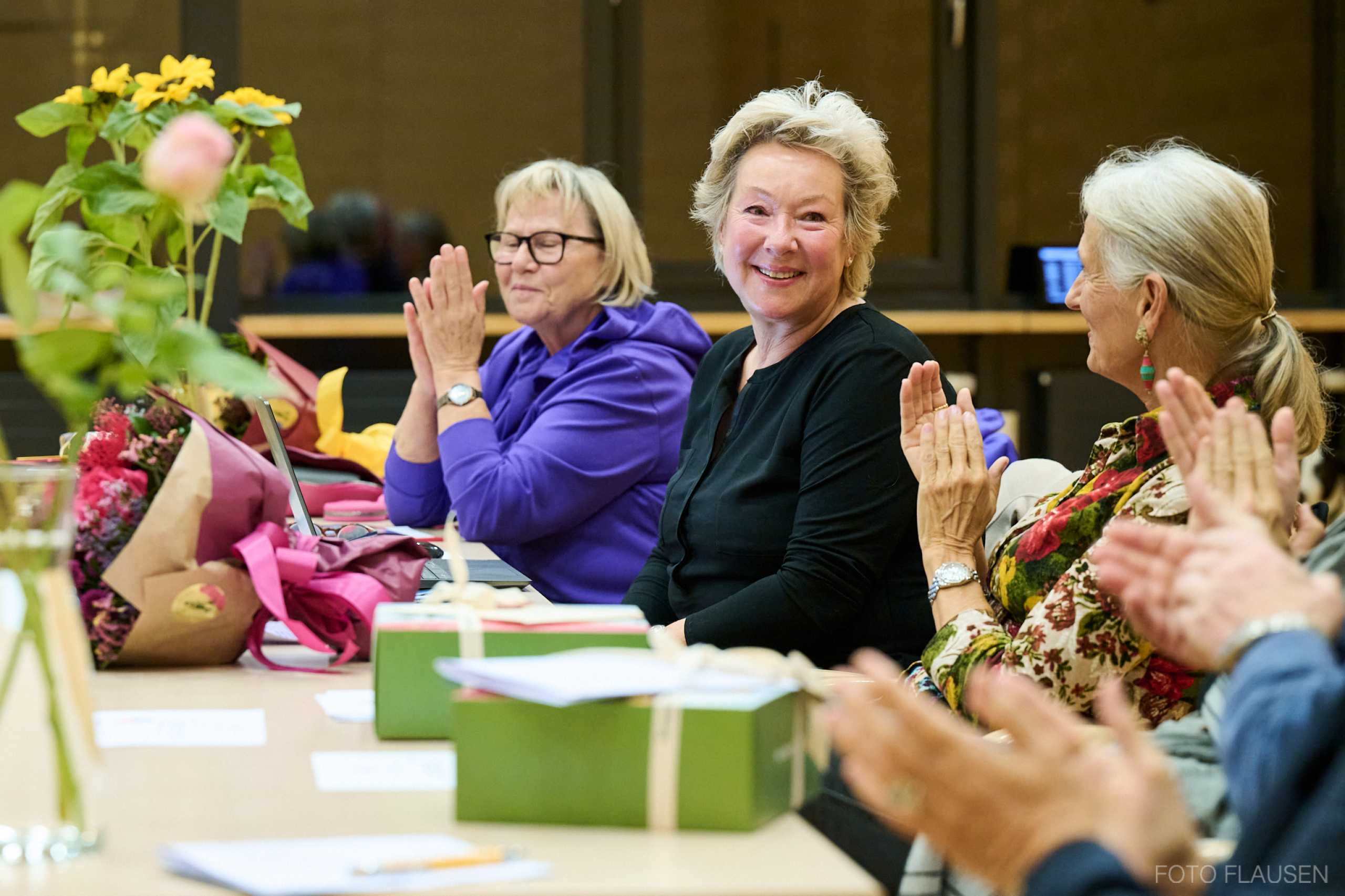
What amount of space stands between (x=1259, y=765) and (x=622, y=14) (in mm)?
4127

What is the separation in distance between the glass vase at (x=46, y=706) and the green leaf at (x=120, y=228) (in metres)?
1.18

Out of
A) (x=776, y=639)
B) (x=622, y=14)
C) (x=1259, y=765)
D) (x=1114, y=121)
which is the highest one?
(x=622, y=14)

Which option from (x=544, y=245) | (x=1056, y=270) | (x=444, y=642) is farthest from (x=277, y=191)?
(x=1056, y=270)

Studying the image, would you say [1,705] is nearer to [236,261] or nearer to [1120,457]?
[1120,457]

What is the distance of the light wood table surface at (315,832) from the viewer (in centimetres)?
92

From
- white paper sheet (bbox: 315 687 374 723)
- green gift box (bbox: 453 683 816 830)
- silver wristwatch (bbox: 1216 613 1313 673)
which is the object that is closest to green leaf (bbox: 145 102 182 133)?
white paper sheet (bbox: 315 687 374 723)

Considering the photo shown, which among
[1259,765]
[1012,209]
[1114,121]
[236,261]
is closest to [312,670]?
[1259,765]

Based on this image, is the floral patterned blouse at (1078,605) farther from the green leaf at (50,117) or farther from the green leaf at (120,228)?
the green leaf at (50,117)

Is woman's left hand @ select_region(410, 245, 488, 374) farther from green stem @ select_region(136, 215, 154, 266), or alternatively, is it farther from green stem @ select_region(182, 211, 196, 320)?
green stem @ select_region(136, 215, 154, 266)

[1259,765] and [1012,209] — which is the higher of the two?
[1012,209]

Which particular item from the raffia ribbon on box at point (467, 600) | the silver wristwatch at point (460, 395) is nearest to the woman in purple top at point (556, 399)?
the silver wristwatch at point (460, 395)

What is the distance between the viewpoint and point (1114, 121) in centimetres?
507

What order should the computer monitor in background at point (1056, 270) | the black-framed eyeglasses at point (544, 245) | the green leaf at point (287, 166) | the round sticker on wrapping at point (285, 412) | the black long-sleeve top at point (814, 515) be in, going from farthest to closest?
the computer monitor in background at point (1056, 270)
the round sticker on wrapping at point (285, 412)
the black-framed eyeglasses at point (544, 245)
the green leaf at point (287, 166)
the black long-sleeve top at point (814, 515)

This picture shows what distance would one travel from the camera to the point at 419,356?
107 inches
